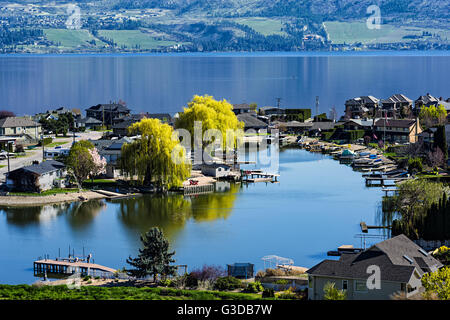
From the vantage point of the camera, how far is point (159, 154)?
42812 millimetres

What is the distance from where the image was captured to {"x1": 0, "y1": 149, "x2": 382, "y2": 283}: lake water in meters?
29.6

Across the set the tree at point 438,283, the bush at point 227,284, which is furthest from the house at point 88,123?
the tree at point 438,283

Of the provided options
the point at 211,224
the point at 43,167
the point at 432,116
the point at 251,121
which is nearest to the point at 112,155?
the point at 43,167

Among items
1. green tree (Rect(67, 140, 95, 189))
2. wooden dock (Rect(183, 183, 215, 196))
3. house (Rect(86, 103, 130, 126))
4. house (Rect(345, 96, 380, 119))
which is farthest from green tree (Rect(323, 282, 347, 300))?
house (Rect(345, 96, 380, 119))

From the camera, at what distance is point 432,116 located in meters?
64.8

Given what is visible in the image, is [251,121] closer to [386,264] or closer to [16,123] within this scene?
[16,123]

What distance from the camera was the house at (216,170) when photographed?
4706 centimetres

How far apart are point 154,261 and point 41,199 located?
54.7ft

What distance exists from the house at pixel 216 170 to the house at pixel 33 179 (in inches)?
374

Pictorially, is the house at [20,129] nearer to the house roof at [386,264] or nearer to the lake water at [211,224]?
the lake water at [211,224]

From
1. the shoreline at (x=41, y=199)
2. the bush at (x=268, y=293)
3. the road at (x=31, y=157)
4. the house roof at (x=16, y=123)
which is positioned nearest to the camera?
the bush at (x=268, y=293)

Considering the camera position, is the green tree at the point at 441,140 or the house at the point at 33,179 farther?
the green tree at the point at 441,140
